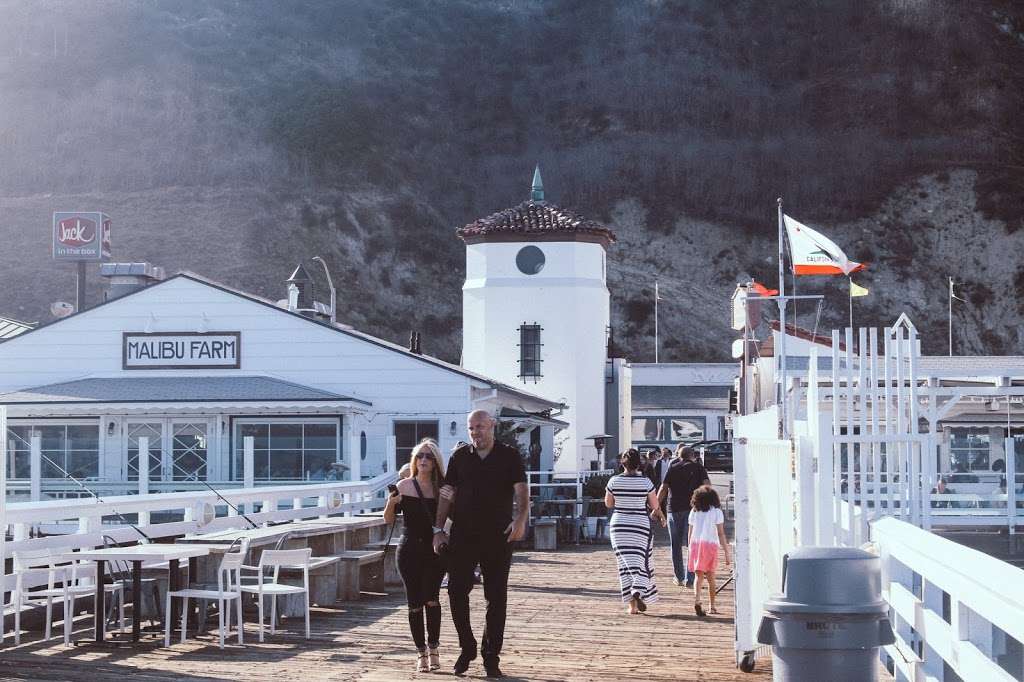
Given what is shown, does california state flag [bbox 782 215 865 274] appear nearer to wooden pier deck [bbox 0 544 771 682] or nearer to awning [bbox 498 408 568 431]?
awning [bbox 498 408 568 431]

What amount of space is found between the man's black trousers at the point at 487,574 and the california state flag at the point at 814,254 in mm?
19873

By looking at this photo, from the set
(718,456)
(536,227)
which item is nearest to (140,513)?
(536,227)

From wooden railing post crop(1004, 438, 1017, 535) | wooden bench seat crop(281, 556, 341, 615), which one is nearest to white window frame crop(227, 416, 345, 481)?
wooden railing post crop(1004, 438, 1017, 535)

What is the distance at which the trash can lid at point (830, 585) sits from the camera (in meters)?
5.79

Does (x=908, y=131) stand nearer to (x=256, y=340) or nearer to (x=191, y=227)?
(x=191, y=227)

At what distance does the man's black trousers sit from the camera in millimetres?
10250

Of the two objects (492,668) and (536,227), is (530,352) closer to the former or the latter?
(536,227)

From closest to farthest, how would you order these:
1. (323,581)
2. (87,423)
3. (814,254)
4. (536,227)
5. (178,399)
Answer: (323,581), (178,399), (87,423), (814,254), (536,227)

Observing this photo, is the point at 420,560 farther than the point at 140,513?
No

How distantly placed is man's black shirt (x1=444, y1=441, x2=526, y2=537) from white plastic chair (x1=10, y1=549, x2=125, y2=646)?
380 cm

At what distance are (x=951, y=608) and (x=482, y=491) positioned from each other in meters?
4.86

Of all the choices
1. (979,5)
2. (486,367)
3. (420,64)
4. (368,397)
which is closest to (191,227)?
(420,64)

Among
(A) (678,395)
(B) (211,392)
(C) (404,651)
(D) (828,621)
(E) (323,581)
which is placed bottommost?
(C) (404,651)

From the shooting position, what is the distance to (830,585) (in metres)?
5.82
